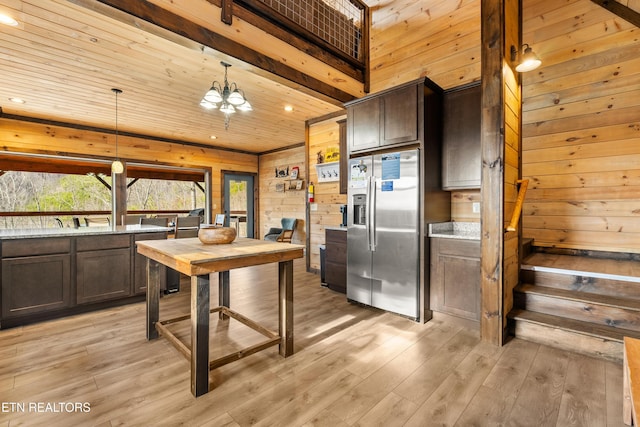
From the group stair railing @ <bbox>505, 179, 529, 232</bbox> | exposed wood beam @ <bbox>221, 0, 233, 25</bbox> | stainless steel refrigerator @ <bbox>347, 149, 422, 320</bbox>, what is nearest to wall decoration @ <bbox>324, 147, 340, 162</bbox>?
stainless steel refrigerator @ <bbox>347, 149, 422, 320</bbox>

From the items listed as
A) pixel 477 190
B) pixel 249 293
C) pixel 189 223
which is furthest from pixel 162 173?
pixel 477 190

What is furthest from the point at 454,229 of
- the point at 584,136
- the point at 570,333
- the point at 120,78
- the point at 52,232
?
the point at 120,78

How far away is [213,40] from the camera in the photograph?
8.63ft

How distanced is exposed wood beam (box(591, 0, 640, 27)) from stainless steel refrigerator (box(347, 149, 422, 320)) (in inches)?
83.2

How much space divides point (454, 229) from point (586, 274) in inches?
46.8

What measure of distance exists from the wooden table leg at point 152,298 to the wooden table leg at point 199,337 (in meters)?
0.94

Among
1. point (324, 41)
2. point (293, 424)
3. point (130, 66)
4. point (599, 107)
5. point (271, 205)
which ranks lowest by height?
point (293, 424)

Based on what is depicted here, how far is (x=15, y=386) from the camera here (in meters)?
1.88

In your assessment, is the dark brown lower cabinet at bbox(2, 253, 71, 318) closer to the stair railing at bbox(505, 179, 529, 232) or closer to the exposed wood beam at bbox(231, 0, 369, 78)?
the exposed wood beam at bbox(231, 0, 369, 78)

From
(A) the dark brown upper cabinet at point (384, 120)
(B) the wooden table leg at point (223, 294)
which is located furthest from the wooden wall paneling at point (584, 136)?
(B) the wooden table leg at point (223, 294)

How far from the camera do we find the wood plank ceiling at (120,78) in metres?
2.65

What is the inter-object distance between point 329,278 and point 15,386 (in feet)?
10.1

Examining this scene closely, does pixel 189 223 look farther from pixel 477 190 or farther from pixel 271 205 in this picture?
pixel 477 190

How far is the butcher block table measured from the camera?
1.78 metres
